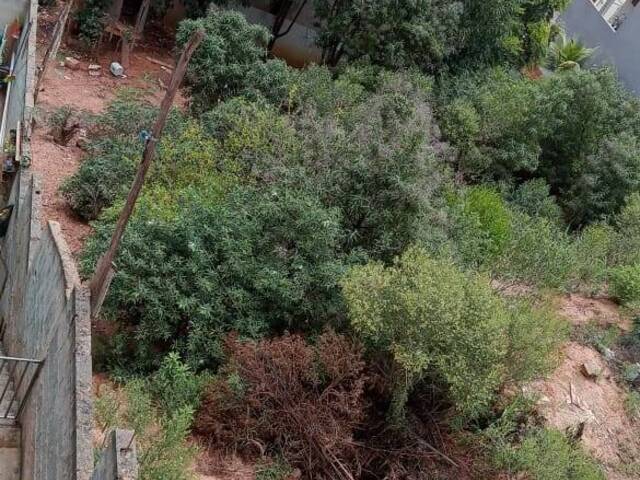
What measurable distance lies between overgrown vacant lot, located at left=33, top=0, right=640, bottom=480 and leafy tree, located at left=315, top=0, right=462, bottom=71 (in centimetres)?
18

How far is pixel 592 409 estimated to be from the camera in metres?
12.8

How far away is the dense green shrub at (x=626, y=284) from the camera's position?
15.2m

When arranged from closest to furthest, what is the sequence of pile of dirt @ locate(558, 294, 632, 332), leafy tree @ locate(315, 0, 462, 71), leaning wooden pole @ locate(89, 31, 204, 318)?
1. leaning wooden pole @ locate(89, 31, 204, 318)
2. pile of dirt @ locate(558, 294, 632, 332)
3. leafy tree @ locate(315, 0, 462, 71)

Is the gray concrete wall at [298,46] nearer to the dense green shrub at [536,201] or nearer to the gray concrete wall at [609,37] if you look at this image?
the dense green shrub at [536,201]

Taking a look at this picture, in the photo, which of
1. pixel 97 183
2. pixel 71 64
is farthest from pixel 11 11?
pixel 97 183

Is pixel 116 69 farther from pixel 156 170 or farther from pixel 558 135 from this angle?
pixel 558 135

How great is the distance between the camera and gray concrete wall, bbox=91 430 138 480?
226 inches

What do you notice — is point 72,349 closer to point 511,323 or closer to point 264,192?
point 264,192

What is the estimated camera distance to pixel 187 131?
1351cm

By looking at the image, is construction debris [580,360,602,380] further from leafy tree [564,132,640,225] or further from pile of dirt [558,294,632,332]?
leafy tree [564,132,640,225]

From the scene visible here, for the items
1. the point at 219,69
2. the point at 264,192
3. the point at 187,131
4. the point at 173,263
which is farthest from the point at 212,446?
the point at 219,69

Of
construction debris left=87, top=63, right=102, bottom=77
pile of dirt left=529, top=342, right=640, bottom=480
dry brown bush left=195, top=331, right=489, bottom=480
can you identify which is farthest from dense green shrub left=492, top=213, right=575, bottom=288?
construction debris left=87, top=63, right=102, bottom=77

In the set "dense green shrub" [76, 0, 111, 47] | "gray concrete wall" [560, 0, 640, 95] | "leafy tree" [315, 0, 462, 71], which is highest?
"gray concrete wall" [560, 0, 640, 95]

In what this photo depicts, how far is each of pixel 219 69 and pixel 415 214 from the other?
20.0 feet
